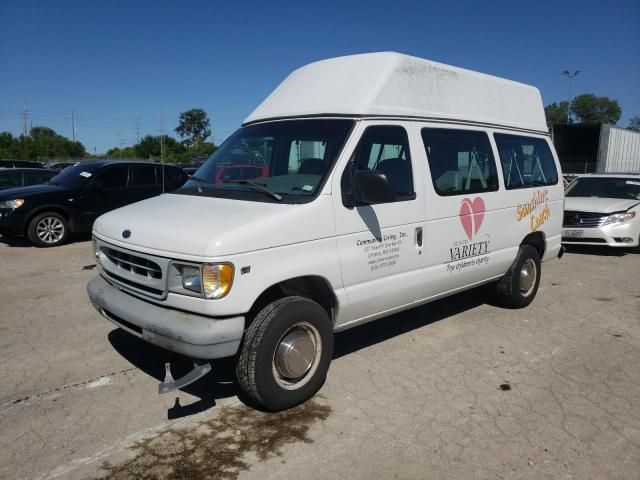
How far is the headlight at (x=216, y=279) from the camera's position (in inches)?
126

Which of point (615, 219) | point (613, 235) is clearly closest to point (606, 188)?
point (615, 219)

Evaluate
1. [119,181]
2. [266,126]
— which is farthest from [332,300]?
[119,181]

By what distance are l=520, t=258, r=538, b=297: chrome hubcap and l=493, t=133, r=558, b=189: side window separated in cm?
97

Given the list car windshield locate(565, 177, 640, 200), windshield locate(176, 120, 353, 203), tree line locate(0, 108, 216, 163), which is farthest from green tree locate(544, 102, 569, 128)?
windshield locate(176, 120, 353, 203)

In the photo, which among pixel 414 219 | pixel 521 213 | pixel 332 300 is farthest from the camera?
pixel 521 213

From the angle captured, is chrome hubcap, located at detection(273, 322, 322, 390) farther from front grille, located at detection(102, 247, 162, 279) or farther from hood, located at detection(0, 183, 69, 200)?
hood, located at detection(0, 183, 69, 200)

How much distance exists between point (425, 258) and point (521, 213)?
1872 millimetres

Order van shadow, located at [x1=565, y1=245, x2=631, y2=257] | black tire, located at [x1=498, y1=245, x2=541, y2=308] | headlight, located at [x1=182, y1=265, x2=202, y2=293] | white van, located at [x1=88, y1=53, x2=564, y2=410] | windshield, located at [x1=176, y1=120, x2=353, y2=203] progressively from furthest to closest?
van shadow, located at [x1=565, y1=245, x2=631, y2=257] → black tire, located at [x1=498, y1=245, x2=541, y2=308] → windshield, located at [x1=176, y1=120, x2=353, y2=203] → white van, located at [x1=88, y1=53, x2=564, y2=410] → headlight, located at [x1=182, y1=265, x2=202, y2=293]

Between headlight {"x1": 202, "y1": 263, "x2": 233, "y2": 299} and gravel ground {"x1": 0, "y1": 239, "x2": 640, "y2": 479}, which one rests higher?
headlight {"x1": 202, "y1": 263, "x2": 233, "y2": 299}

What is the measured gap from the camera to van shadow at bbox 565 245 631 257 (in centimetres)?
1042

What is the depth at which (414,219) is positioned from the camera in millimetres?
4410

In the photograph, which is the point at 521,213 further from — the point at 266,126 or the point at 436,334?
the point at 266,126

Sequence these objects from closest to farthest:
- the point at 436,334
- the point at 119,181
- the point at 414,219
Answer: the point at 414,219, the point at 436,334, the point at 119,181

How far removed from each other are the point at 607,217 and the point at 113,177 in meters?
10.3
